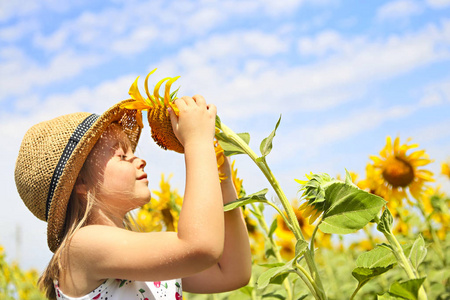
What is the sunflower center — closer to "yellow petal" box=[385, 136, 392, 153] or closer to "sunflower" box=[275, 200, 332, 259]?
"yellow petal" box=[385, 136, 392, 153]

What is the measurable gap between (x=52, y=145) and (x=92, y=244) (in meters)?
0.38

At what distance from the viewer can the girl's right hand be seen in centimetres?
129

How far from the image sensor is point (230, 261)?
68.2 inches

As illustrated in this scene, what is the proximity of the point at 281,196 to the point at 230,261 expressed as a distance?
0.62 metres

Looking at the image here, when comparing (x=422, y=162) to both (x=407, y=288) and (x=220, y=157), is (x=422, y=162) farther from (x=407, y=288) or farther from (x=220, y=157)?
(x=407, y=288)

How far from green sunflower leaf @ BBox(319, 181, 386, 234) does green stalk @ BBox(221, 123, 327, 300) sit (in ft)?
0.22

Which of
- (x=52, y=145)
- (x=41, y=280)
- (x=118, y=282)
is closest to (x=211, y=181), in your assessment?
(x=118, y=282)

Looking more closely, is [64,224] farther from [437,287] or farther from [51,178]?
[437,287]

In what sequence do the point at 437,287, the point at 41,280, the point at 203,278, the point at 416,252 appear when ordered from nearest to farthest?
the point at 416,252 → the point at 41,280 → the point at 203,278 → the point at 437,287

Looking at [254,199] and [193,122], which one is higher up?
[193,122]

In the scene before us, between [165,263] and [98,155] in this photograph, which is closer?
[165,263]

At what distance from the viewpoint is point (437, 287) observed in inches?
99.2

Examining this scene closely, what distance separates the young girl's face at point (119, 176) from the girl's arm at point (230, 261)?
26cm

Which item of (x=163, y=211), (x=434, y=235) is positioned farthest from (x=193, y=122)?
(x=434, y=235)
